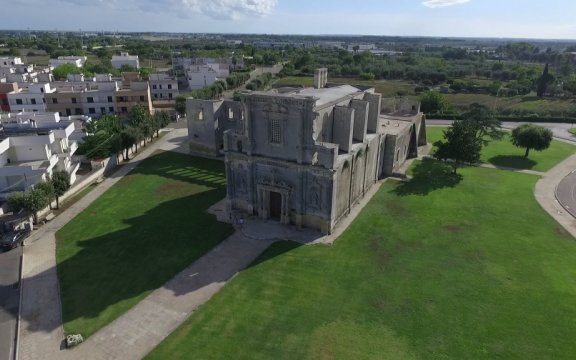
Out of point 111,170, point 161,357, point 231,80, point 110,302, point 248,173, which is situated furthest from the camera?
point 231,80

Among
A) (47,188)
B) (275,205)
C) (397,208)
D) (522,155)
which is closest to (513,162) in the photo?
(522,155)

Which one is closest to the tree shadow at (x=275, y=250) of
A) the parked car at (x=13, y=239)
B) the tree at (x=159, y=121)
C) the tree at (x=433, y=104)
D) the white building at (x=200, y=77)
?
the parked car at (x=13, y=239)

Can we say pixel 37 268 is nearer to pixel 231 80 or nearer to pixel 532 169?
pixel 532 169

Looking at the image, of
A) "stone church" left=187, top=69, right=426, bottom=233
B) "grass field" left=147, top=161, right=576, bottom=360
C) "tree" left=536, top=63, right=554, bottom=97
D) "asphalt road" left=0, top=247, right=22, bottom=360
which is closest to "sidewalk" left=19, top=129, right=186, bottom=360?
"asphalt road" left=0, top=247, right=22, bottom=360

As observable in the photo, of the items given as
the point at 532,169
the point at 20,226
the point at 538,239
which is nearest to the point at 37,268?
the point at 20,226

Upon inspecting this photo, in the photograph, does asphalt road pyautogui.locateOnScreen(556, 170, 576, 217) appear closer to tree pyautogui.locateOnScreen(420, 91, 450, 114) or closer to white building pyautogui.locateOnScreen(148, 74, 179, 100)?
tree pyautogui.locateOnScreen(420, 91, 450, 114)

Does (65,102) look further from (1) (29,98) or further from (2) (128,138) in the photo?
(2) (128,138)
